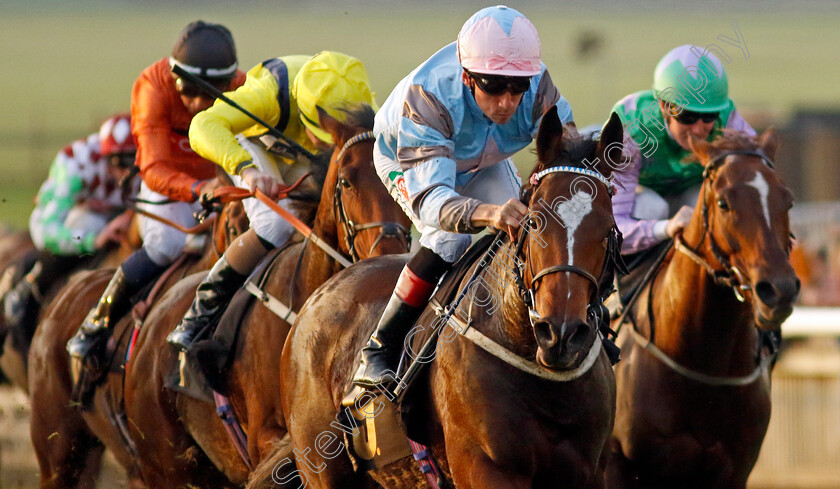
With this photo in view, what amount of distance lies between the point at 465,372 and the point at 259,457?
171 cm

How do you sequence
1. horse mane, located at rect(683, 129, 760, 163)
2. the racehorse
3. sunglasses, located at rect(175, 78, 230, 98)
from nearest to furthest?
horse mane, located at rect(683, 129, 760, 163), sunglasses, located at rect(175, 78, 230, 98), the racehorse

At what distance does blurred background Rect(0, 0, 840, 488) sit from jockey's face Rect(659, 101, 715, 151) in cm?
77

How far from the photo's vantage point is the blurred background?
773cm

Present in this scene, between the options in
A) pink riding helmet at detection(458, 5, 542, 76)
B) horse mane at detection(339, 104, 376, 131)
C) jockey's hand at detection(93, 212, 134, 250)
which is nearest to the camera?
pink riding helmet at detection(458, 5, 542, 76)

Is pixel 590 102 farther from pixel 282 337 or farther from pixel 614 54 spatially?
pixel 282 337

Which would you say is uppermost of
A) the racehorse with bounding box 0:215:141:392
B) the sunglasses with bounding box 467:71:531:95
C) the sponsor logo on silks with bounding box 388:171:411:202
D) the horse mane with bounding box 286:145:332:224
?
the sunglasses with bounding box 467:71:531:95

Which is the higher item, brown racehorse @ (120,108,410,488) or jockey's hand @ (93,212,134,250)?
brown racehorse @ (120,108,410,488)

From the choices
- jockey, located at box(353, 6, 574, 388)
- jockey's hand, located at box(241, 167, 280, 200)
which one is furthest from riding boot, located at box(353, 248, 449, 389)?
jockey's hand, located at box(241, 167, 280, 200)

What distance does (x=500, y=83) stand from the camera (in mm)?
3369

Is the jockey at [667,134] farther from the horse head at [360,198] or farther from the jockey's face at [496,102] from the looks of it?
the jockey's face at [496,102]

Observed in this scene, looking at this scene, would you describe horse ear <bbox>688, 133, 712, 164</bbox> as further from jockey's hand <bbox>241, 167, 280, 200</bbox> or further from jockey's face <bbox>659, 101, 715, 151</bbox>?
jockey's hand <bbox>241, 167, 280, 200</bbox>

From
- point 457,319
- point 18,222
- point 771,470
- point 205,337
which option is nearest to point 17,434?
point 205,337

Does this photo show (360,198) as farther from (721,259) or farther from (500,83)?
(721,259)

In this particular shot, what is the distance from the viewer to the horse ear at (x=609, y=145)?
3061 millimetres
